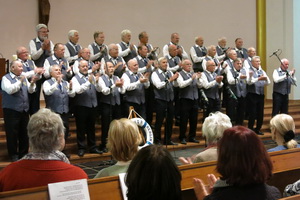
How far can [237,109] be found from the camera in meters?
8.88

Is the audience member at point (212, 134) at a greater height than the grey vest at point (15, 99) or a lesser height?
lesser

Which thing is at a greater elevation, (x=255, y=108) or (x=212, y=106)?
(x=212, y=106)

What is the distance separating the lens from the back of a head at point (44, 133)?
261 cm

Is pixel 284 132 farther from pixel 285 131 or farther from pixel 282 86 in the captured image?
pixel 282 86

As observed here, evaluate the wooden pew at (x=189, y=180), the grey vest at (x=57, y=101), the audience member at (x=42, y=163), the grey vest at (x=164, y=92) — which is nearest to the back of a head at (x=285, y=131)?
the wooden pew at (x=189, y=180)

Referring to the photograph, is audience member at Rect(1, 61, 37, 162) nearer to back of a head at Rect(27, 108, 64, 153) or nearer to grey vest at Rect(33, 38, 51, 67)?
grey vest at Rect(33, 38, 51, 67)

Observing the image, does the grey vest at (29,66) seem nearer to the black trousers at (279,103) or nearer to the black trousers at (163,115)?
the black trousers at (163,115)

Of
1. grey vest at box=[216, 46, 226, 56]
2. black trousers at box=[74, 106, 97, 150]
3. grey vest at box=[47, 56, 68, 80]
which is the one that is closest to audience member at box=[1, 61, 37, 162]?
grey vest at box=[47, 56, 68, 80]

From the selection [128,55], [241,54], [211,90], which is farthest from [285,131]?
[241,54]

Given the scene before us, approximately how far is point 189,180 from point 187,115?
5044mm

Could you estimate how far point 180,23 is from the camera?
11875mm

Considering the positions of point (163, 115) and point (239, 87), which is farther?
point (239, 87)

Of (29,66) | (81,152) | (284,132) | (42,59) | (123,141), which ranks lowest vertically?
(81,152)

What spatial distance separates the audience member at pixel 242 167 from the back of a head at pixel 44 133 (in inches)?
37.5
